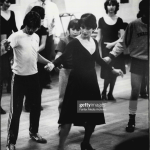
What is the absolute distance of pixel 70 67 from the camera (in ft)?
10.8

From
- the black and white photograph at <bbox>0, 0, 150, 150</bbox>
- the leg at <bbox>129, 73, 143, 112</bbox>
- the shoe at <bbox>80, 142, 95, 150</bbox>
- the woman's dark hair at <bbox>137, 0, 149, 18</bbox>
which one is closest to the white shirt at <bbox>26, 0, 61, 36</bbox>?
the black and white photograph at <bbox>0, 0, 150, 150</bbox>

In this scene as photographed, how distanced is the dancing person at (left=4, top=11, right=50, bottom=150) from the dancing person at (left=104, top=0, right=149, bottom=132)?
0.71 metres

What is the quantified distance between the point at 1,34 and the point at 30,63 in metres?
0.51

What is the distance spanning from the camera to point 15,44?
2949 mm

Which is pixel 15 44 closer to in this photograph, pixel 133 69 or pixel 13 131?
pixel 13 131

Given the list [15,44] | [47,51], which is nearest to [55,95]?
[47,51]

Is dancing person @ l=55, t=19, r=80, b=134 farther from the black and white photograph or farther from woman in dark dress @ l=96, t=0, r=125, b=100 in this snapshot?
woman in dark dress @ l=96, t=0, r=125, b=100

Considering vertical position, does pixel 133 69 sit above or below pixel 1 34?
below

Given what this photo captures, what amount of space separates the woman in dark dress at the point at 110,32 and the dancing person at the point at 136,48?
463 millimetres

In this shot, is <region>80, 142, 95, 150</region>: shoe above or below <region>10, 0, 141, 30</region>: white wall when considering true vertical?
below

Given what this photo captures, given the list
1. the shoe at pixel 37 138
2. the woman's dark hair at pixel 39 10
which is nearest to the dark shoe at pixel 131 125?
the shoe at pixel 37 138

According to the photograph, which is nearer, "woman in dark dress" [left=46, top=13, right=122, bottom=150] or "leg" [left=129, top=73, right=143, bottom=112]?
"woman in dark dress" [left=46, top=13, right=122, bottom=150]

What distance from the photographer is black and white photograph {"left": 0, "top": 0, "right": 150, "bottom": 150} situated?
9.36 feet

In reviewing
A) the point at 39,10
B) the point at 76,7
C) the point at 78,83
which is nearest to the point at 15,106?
the point at 78,83
